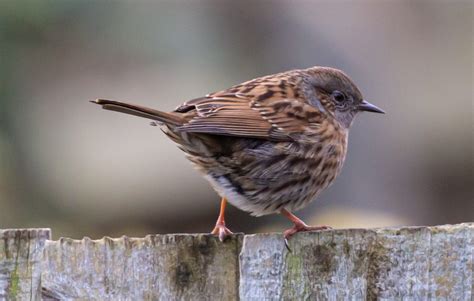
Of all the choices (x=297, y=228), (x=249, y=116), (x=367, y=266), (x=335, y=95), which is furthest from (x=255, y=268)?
(x=335, y=95)

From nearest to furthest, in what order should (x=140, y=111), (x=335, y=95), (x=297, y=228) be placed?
1. (x=297, y=228)
2. (x=140, y=111)
3. (x=335, y=95)

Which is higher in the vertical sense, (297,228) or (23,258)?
(297,228)

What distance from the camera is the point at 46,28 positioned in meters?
9.12

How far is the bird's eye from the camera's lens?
223 inches

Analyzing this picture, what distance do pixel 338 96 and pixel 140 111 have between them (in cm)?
188

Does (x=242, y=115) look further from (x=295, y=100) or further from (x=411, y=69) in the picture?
(x=411, y=69)

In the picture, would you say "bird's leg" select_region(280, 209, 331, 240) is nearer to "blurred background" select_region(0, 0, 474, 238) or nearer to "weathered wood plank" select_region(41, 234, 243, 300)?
"weathered wood plank" select_region(41, 234, 243, 300)

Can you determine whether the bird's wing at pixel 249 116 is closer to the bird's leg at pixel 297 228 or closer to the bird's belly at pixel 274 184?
the bird's belly at pixel 274 184

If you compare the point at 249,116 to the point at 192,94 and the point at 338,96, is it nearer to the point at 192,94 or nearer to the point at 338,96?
the point at 338,96

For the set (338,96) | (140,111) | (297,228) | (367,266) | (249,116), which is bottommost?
(367,266)

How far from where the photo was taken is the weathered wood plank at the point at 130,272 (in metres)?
Answer: 3.28

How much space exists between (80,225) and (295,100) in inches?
128

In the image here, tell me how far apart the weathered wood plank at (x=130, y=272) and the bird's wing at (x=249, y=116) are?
124cm

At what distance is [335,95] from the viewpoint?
568 centimetres
